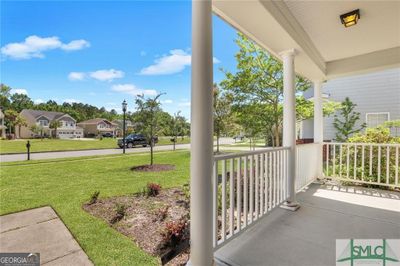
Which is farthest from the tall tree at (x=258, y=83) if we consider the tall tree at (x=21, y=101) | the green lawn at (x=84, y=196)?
the tall tree at (x=21, y=101)

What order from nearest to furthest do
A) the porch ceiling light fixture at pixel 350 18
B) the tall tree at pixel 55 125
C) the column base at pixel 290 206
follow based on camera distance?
the porch ceiling light fixture at pixel 350 18
the column base at pixel 290 206
the tall tree at pixel 55 125

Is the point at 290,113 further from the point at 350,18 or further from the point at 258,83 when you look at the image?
the point at 258,83

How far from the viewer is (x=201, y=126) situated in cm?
152

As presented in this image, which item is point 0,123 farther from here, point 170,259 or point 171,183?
point 170,259

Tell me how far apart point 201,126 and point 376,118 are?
33.1 feet

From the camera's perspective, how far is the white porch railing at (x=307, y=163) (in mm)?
3777

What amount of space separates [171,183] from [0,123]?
3155 centimetres

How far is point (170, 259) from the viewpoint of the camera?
80.8 inches

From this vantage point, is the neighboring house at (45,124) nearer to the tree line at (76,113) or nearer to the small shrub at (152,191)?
the tree line at (76,113)

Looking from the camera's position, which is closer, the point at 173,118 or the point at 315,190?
the point at 315,190

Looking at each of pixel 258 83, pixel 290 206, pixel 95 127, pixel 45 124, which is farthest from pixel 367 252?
pixel 95 127

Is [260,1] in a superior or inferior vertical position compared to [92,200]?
superior

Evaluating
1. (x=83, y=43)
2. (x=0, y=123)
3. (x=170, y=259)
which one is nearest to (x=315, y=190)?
(x=170, y=259)

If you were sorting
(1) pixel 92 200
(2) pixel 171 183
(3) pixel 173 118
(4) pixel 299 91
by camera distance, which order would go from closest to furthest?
(1) pixel 92 200 < (2) pixel 171 183 < (4) pixel 299 91 < (3) pixel 173 118
